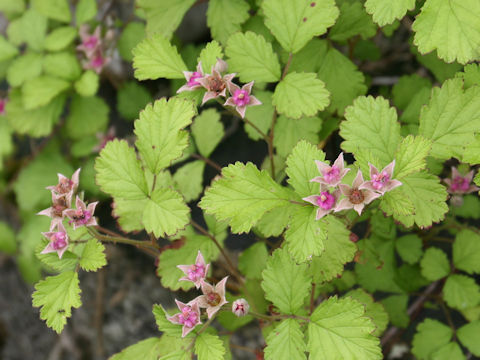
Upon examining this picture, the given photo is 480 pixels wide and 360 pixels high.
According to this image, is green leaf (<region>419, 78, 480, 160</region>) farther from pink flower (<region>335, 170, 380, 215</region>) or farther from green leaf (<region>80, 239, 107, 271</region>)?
green leaf (<region>80, 239, 107, 271</region>)

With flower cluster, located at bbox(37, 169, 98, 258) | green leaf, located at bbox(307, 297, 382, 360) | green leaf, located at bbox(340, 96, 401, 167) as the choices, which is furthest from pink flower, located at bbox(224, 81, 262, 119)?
green leaf, located at bbox(307, 297, 382, 360)

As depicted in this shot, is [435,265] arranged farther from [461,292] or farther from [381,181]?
[381,181]

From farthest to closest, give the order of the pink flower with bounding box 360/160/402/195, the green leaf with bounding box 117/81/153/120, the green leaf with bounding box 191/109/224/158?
the green leaf with bounding box 117/81/153/120, the green leaf with bounding box 191/109/224/158, the pink flower with bounding box 360/160/402/195

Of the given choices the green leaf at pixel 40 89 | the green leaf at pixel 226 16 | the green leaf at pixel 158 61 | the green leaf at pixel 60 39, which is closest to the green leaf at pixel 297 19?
the green leaf at pixel 226 16

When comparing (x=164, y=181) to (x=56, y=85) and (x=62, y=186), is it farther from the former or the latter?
(x=56, y=85)

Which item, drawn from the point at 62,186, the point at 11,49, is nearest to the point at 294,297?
the point at 62,186

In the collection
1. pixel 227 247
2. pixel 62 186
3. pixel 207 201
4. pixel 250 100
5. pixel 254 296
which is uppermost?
pixel 250 100

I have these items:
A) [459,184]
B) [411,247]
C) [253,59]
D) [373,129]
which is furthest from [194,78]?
[411,247]
